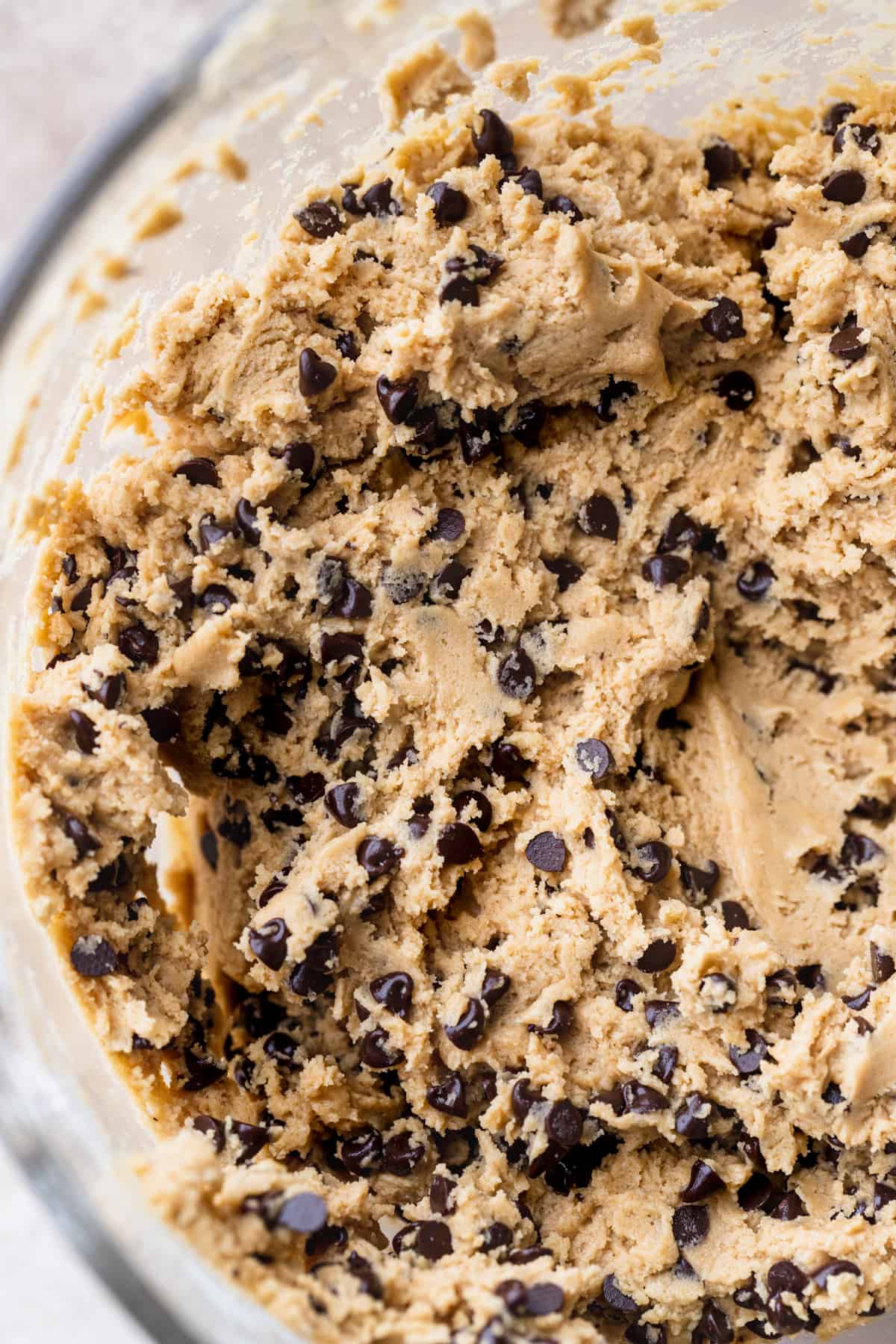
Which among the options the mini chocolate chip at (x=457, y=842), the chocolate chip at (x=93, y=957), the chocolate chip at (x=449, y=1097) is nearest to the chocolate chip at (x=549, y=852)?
the mini chocolate chip at (x=457, y=842)

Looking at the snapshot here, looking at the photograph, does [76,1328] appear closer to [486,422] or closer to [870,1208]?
[870,1208]

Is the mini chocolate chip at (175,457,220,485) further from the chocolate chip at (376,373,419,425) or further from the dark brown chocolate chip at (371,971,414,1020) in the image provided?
the dark brown chocolate chip at (371,971,414,1020)

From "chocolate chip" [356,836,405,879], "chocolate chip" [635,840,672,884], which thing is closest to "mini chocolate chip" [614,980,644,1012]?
"chocolate chip" [635,840,672,884]

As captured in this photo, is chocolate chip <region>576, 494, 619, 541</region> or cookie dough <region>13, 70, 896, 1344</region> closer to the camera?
cookie dough <region>13, 70, 896, 1344</region>

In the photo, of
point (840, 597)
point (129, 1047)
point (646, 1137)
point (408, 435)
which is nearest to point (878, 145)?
point (840, 597)

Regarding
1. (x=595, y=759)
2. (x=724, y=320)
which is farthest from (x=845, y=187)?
(x=595, y=759)

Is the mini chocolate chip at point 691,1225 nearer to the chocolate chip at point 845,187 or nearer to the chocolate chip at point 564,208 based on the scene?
the chocolate chip at point 564,208

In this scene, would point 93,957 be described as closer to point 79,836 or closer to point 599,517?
point 79,836
